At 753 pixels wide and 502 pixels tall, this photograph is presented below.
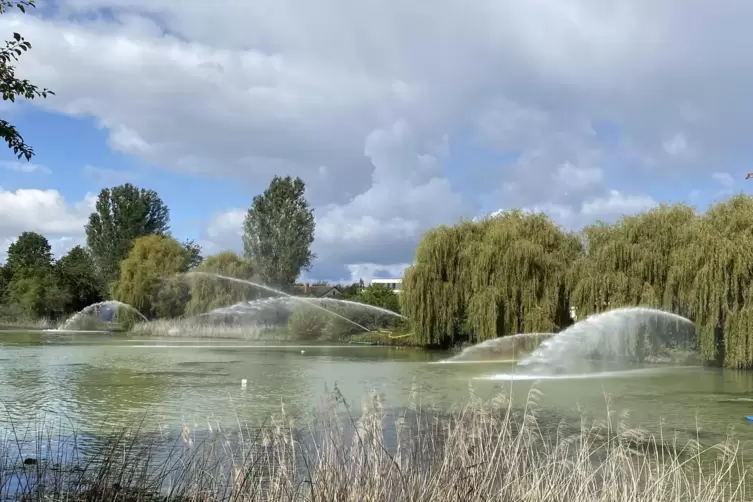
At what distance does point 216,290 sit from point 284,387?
30.9 meters

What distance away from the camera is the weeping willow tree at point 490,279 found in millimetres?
28094

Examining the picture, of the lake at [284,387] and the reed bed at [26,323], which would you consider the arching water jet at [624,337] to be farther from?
the reed bed at [26,323]

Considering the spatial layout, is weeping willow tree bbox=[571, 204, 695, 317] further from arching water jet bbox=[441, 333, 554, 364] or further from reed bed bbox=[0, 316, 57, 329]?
reed bed bbox=[0, 316, 57, 329]

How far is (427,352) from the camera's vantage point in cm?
2984

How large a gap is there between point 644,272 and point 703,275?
2497 mm

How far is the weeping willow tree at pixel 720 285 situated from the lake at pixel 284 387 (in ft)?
3.76

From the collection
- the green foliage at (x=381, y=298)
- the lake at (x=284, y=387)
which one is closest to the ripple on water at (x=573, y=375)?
the lake at (x=284, y=387)

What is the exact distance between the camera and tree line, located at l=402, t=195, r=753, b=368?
2239cm

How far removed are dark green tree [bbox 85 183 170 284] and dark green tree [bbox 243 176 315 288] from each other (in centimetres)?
1370

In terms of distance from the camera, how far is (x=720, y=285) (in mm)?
22281

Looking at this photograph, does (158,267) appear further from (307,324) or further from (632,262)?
(632,262)

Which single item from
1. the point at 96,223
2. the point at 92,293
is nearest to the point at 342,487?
the point at 92,293

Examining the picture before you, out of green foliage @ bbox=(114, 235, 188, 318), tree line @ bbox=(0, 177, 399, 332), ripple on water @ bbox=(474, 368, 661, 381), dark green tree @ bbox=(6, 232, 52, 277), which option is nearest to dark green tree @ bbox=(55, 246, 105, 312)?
tree line @ bbox=(0, 177, 399, 332)

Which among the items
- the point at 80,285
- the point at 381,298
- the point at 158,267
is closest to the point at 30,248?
the point at 80,285
